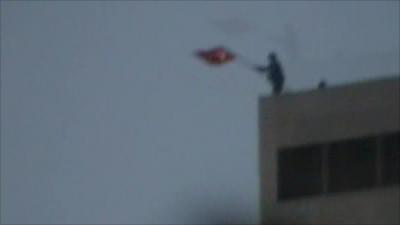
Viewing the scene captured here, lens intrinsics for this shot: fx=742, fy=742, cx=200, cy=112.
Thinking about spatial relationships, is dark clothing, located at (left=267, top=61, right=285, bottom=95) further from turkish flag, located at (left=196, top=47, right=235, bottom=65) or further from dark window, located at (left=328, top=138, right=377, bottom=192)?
dark window, located at (left=328, top=138, right=377, bottom=192)

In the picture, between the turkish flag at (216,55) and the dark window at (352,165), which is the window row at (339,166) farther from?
the turkish flag at (216,55)

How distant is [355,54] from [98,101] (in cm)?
50

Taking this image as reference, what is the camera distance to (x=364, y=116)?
4.80ft

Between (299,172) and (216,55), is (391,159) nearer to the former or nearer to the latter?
(299,172)

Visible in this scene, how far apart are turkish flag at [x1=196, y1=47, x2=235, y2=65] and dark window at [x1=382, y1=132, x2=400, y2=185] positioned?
424mm

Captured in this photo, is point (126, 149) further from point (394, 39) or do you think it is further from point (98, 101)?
point (394, 39)

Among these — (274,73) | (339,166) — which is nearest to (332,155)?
(339,166)

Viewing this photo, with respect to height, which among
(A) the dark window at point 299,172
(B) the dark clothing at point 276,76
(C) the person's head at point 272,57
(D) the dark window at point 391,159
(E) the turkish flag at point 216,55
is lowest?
(A) the dark window at point 299,172

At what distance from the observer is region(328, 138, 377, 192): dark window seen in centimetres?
150

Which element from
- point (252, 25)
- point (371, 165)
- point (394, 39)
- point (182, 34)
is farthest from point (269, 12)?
point (371, 165)

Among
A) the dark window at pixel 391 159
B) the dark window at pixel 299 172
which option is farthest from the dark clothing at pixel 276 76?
the dark window at pixel 391 159

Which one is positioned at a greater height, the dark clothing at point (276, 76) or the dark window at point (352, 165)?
the dark clothing at point (276, 76)

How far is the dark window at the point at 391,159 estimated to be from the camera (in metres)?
1.54

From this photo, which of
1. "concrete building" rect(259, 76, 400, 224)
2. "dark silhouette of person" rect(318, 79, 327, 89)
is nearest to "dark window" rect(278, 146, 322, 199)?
"concrete building" rect(259, 76, 400, 224)
